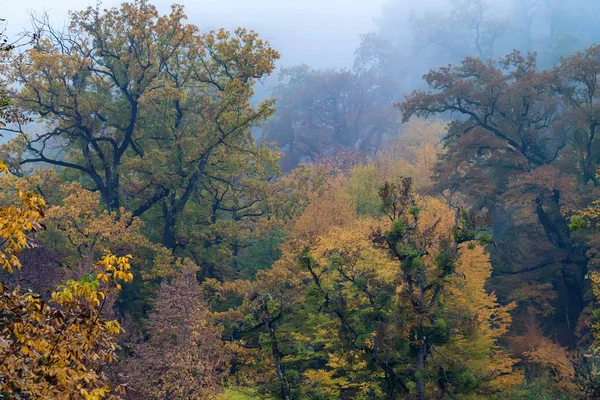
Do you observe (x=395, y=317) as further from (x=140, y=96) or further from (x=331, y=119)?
(x=331, y=119)

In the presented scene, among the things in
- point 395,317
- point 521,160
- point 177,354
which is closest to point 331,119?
point 521,160

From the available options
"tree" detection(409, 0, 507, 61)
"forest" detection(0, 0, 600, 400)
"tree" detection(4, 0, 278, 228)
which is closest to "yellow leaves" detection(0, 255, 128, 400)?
"forest" detection(0, 0, 600, 400)

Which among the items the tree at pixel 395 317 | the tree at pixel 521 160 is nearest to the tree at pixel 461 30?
the tree at pixel 521 160

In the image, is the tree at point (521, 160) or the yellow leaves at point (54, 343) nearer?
the yellow leaves at point (54, 343)

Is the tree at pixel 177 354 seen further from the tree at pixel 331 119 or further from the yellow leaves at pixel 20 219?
the tree at pixel 331 119

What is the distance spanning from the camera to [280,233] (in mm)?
26078

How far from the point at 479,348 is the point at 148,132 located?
774 inches

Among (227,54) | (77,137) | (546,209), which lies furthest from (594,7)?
(77,137)

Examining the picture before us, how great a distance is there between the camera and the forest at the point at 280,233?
48.0 feet

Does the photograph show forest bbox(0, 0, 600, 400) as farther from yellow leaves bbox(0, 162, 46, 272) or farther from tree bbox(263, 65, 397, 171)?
tree bbox(263, 65, 397, 171)

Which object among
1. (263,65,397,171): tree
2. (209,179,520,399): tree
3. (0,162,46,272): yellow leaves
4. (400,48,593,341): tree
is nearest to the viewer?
(0,162,46,272): yellow leaves

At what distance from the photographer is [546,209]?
28.6 meters

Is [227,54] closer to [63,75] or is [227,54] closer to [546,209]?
[63,75]

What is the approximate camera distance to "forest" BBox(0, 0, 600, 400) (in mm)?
14641
